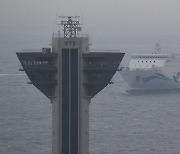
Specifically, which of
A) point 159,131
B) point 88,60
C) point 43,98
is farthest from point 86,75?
point 43,98

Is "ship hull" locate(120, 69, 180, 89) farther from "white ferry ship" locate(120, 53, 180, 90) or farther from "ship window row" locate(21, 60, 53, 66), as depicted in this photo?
"ship window row" locate(21, 60, 53, 66)

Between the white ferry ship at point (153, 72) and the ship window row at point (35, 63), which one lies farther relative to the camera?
the white ferry ship at point (153, 72)

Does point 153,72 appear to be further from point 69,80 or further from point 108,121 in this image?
point 69,80

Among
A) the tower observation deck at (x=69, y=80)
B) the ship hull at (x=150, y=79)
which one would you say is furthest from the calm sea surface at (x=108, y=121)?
the tower observation deck at (x=69, y=80)

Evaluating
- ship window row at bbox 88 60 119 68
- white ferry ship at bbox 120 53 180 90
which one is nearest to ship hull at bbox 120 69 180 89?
white ferry ship at bbox 120 53 180 90

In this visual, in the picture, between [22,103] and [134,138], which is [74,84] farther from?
[22,103]

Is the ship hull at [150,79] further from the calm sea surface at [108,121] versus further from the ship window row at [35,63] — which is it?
the ship window row at [35,63]
